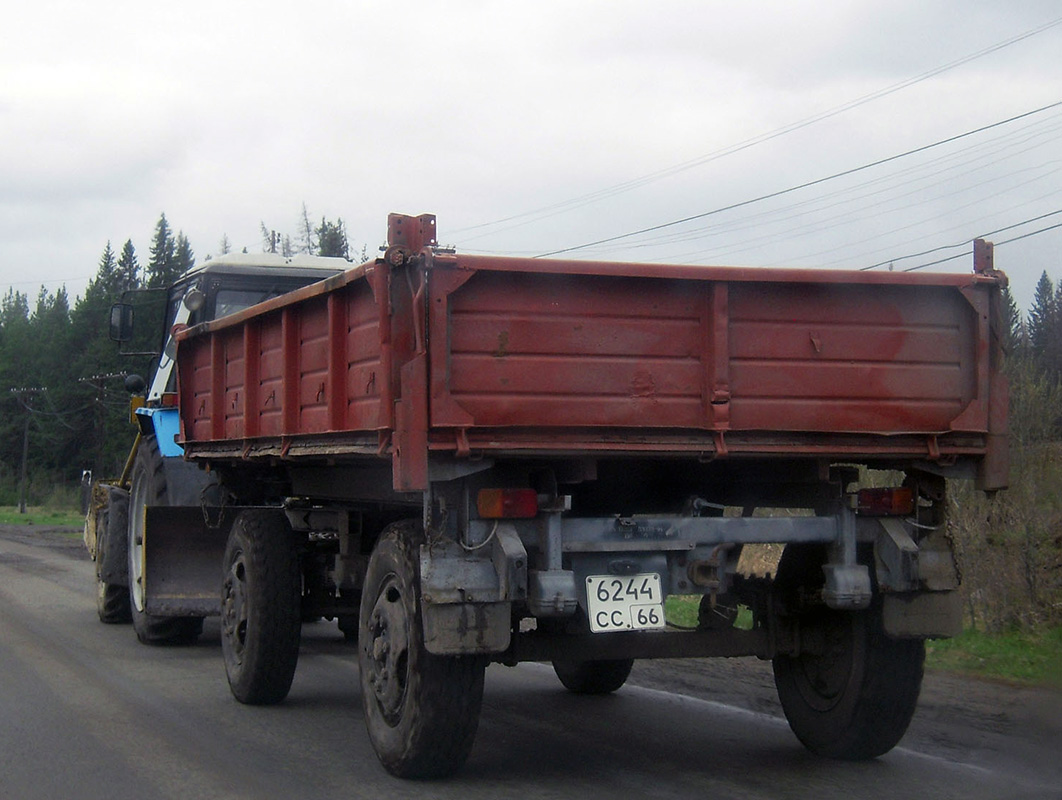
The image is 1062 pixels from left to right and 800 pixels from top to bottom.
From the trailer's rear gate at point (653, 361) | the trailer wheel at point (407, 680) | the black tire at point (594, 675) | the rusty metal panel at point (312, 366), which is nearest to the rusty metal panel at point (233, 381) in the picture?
the rusty metal panel at point (312, 366)

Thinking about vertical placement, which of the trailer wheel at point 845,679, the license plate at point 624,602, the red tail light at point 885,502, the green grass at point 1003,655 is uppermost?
the red tail light at point 885,502

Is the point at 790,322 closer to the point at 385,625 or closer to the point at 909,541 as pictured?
the point at 909,541

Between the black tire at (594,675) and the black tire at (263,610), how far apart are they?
5.54 ft

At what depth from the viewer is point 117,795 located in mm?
5887

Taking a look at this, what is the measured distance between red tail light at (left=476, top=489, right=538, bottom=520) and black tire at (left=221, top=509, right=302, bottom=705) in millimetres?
2793

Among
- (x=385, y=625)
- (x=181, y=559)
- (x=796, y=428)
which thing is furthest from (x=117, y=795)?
(x=181, y=559)

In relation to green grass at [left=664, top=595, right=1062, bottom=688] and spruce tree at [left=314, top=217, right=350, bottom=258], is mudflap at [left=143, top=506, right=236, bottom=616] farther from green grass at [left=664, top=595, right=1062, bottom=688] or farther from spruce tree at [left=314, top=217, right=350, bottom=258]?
spruce tree at [left=314, top=217, right=350, bottom=258]

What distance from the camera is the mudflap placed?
10320 millimetres

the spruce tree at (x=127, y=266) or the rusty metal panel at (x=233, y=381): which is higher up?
the spruce tree at (x=127, y=266)

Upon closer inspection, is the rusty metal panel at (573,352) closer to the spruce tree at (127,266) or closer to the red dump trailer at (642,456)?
the red dump trailer at (642,456)

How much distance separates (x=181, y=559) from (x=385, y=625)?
15.5 feet

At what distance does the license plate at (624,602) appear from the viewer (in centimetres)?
568

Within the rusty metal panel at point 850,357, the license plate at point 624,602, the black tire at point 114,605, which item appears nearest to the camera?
the license plate at point 624,602

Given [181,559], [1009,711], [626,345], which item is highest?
[626,345]
